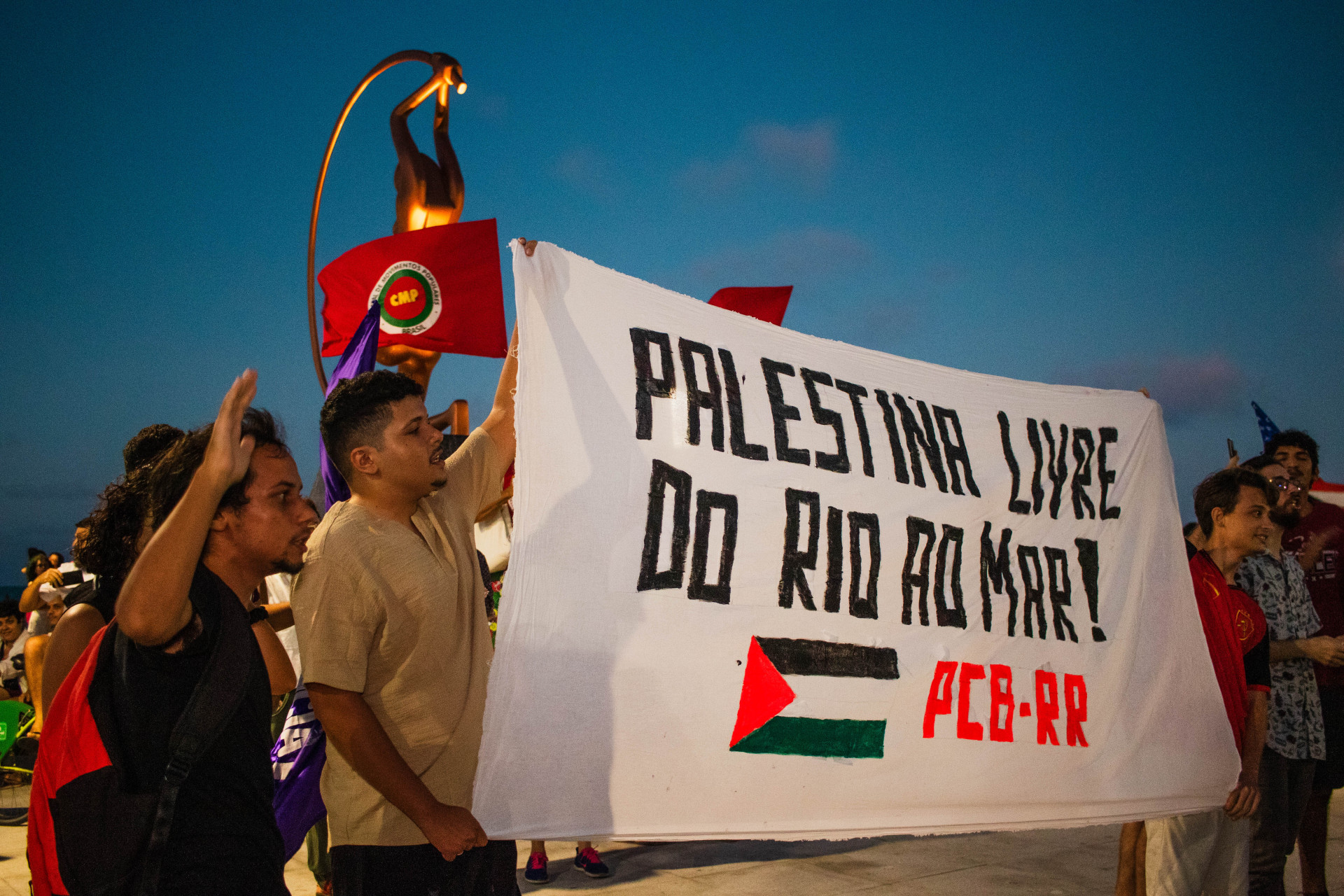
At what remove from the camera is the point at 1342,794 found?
6125mm

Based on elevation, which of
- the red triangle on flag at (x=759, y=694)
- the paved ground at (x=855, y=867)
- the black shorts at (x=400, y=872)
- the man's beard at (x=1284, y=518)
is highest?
the man's beard at (x=1284, y=518)

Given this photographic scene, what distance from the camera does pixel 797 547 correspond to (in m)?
2.44

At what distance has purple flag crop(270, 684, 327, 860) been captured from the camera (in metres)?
2.53

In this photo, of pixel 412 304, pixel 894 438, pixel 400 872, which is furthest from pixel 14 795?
pixel 894 438

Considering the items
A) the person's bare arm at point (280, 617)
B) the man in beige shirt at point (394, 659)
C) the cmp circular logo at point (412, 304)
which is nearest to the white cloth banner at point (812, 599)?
the man in beige shirt at point (394, 659)

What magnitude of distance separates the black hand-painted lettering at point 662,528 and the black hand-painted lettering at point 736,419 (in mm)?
196

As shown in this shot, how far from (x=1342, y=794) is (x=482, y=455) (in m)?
6.75

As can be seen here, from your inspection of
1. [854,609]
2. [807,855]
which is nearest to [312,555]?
[854,609]

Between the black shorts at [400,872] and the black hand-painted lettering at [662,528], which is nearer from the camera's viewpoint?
the black shorts at [400,872]

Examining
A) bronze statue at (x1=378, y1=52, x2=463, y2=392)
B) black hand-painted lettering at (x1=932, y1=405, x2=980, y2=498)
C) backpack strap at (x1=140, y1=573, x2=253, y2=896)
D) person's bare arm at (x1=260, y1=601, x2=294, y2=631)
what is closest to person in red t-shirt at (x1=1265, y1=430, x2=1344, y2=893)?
black hand-painted lettering at (x1=932, y1=405, x2=980, y2=498)

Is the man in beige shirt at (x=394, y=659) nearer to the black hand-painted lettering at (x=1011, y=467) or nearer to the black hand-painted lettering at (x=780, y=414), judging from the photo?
the black hand-painted lettering at (x=780, y=414)

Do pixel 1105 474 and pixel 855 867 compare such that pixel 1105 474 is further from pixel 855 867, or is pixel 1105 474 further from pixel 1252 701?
pixel 855 867

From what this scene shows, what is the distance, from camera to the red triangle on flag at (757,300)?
5.44m

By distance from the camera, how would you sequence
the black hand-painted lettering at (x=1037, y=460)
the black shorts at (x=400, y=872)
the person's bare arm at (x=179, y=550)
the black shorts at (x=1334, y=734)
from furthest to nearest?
1. the black shorts at (x=1334, y=734)
2. the black hand-painted lettering at (x=1037, y=460)
3. the black shorts at (x=400, y=872)
4. the person's bare arm at (x=179, y=550)
